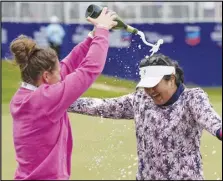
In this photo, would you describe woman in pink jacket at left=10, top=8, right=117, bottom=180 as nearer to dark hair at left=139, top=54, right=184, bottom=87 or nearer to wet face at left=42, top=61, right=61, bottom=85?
wet face at left=42, top=61, right=61, bottom=85

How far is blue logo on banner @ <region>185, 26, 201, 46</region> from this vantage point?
17828mm

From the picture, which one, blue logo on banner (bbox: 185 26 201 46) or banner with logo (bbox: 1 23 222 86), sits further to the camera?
blue logo on banner (bbox: 185 26 201 46)

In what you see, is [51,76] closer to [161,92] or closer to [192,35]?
[161,92]

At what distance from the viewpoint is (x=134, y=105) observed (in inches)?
155

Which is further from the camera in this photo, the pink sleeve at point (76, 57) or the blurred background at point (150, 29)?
the blurred background at point (150, 29)

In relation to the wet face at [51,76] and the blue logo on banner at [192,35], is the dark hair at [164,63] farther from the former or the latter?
the blue logo on banner at [192,35]

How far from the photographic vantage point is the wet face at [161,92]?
3.73 m

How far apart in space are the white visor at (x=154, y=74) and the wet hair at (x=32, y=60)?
487 mm

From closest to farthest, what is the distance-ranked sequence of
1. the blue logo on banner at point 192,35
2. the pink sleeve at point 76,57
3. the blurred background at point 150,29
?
the pink sleeve at point 76,57 < the blurred background at point 150,29 < the blue logo on banner at point 192,35

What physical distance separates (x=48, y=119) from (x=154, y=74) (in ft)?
2.07

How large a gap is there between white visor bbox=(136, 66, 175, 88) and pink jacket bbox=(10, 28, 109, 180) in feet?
0.95

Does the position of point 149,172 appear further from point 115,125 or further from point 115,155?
point 115,125

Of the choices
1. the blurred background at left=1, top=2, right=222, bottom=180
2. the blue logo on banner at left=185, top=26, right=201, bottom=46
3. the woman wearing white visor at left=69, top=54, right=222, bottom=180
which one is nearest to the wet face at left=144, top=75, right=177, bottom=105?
the woman wearing white visor at left=69, top=54, right=222, bottom=180

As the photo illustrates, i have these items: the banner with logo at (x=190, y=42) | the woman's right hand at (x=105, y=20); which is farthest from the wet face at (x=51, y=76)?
the banner with logo at (x=190, y=42)
